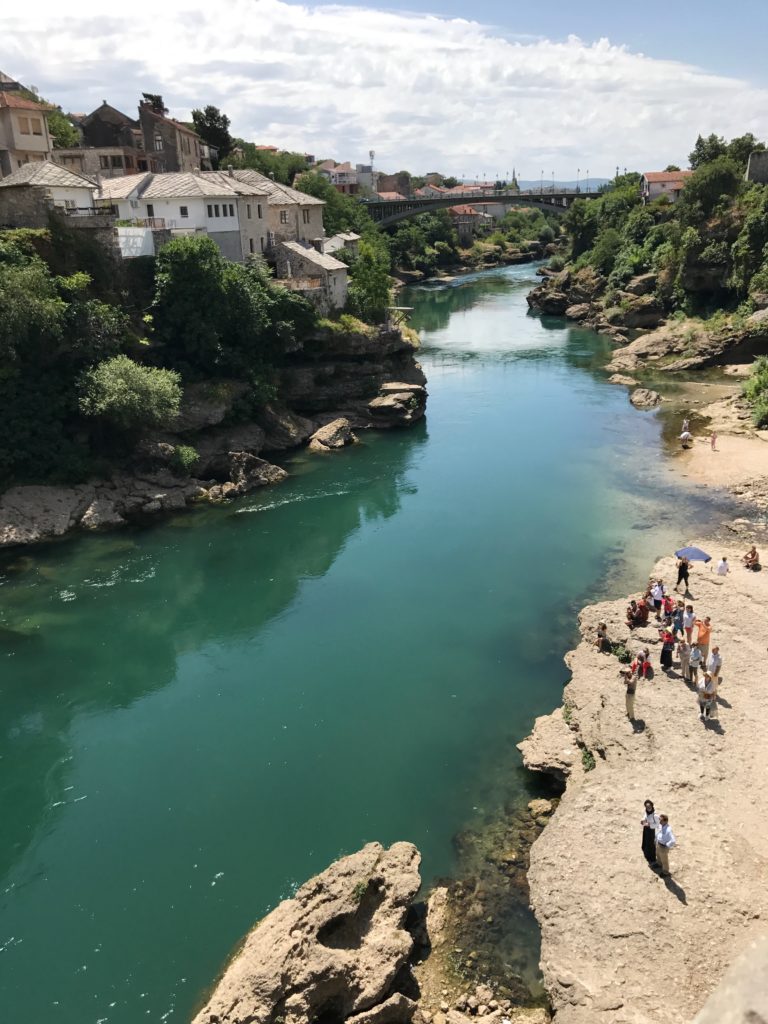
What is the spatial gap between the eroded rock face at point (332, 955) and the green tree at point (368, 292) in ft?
148

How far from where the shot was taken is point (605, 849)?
17.5 m

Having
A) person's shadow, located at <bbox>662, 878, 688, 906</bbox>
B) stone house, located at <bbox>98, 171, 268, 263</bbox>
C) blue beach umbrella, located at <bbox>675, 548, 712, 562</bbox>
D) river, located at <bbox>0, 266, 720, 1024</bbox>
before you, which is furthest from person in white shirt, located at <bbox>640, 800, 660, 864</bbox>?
stone house, located at <bbox>98, 171, 268, 263</bbox>

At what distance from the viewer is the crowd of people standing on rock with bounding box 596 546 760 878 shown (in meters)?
16.9

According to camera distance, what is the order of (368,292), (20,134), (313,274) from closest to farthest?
(313,274)
(20,134)
(368,292)

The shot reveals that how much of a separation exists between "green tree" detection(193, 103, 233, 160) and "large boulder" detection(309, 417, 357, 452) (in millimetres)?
54298

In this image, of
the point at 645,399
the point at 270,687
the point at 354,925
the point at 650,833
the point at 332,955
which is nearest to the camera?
the point at 332,955

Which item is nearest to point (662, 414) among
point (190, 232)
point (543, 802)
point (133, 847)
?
point (190, 232)

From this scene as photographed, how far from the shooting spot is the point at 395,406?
52906mm

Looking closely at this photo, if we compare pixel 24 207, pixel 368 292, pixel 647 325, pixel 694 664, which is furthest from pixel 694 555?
pixel 647 325

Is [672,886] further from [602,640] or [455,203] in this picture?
[455,203]

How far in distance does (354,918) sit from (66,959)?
21.8 ft

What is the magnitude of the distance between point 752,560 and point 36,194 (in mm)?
39680

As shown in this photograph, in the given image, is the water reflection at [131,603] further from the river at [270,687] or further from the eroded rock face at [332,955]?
the eroded rock face at [332,955]

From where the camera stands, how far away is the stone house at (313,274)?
52.3 metres
